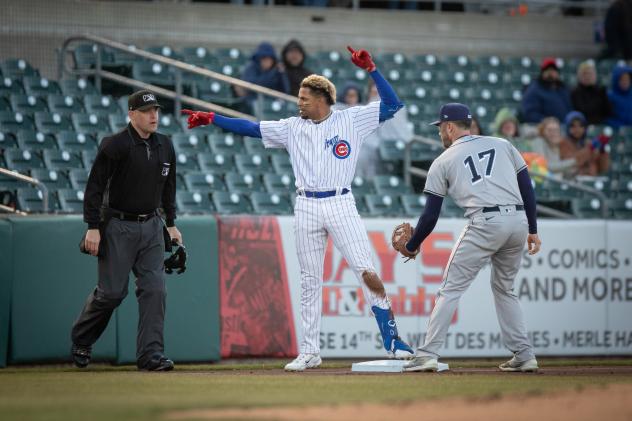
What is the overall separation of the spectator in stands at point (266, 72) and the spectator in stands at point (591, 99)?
14.6 feet

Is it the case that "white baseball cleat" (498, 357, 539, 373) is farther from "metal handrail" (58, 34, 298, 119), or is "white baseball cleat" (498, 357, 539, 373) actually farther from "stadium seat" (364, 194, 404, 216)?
"metal handrail" (58, 34, 298, 119)

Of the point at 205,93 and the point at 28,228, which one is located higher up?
the point at 205,93

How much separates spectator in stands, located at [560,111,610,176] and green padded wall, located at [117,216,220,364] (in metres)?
6.11

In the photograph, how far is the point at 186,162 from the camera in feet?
42.6

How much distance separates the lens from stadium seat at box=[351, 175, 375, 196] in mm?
12961

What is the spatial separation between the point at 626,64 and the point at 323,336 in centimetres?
1010

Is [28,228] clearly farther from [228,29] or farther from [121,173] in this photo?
[228,29]

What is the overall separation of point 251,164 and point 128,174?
4.77 m

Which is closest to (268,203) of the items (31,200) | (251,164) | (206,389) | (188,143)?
(251,164)

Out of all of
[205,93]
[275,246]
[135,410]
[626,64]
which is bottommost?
[135,410]

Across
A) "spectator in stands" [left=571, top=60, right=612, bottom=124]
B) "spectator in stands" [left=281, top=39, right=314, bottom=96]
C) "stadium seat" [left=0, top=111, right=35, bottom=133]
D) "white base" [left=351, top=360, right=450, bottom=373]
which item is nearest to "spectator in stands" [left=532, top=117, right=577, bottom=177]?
"spectator in stands" [left=571, top=60, right=612, bottom=124]

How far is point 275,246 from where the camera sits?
10.6 m

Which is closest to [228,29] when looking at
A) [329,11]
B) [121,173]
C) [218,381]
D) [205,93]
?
[329,11]

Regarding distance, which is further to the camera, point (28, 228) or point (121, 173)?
point (28, 228)
